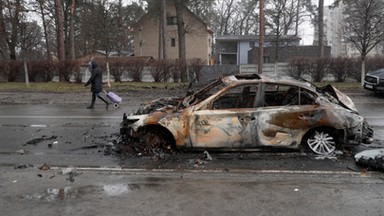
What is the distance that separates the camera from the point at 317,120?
23.2ft

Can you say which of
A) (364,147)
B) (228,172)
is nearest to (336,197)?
(228,172)

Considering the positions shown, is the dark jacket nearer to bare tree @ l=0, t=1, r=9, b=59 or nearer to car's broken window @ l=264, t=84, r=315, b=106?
car's broken window @ l=264, t=84, r=315, b=106

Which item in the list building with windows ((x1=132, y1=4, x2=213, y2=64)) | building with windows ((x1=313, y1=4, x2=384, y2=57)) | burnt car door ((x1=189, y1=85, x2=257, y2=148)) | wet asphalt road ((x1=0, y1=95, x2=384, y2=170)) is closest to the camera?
wet asphalt road ((x1=0, y1=95, x2=384, y2=170))

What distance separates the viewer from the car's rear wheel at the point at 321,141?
284 inches

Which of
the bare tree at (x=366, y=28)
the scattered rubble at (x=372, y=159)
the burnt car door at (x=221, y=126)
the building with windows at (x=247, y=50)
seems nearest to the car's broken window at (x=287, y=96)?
the burnt car door at (x=221, y=126)

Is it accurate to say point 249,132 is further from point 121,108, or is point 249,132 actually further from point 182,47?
point 182,47

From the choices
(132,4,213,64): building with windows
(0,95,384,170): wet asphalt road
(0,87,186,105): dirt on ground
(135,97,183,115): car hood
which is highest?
(132,4,213,64): building with windows

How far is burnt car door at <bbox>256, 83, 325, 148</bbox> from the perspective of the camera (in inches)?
276

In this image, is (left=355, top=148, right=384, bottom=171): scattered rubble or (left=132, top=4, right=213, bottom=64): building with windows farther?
(left=132, top=4, right=213, bottom=64): building with windows

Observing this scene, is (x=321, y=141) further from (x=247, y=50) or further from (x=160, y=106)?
(x=247, y=50)

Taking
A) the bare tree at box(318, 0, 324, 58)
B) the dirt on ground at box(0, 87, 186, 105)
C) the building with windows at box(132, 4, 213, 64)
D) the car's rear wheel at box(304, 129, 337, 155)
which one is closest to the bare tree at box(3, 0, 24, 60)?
the dirt on ground at box(0, 87, 186, 105)

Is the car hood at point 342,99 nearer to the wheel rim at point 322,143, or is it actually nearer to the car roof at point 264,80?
the car roof at point 264,80

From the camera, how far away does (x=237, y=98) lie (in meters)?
7.66

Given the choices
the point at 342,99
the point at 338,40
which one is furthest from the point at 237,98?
the point at 338,40
